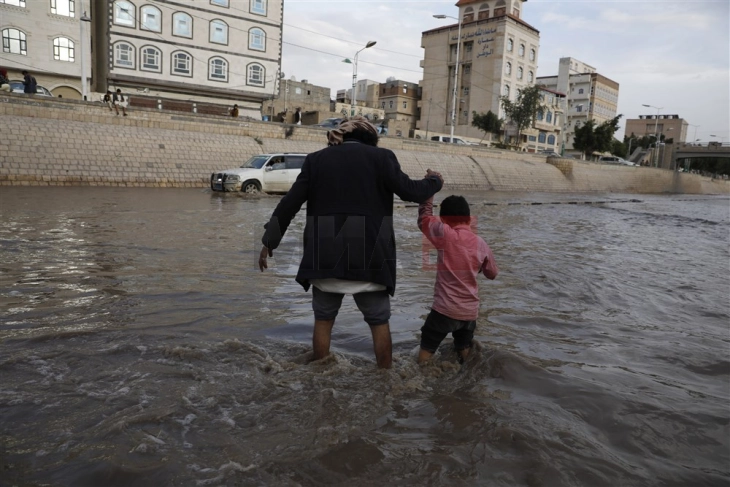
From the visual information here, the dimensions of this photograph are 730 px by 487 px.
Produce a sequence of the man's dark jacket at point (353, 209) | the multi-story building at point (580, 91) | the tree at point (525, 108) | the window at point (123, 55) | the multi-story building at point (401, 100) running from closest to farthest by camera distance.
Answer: the man's dark jacket at point (353, 209) → the window at point (123, 55) → the tree at point (525, 108) → the multi-story building at point (401, 100) → the multi-story building at point (580, 91)

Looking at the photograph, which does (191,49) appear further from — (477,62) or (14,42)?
(477,62)

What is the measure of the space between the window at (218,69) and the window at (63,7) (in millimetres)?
8919

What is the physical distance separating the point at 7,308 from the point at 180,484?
3.26m

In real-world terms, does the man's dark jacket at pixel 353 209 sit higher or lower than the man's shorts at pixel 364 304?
higher

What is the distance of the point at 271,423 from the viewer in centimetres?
279

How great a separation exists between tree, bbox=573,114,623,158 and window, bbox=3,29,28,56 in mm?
54495

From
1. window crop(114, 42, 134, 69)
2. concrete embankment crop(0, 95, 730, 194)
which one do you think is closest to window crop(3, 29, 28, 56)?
window crop(114, 42, 134, 69)

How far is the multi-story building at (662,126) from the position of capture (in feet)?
375

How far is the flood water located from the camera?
2.45 metres

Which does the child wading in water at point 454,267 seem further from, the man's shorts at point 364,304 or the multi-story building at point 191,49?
the multi-story building at point 191,49

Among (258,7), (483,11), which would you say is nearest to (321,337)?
(258,7)

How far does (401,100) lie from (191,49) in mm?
36176

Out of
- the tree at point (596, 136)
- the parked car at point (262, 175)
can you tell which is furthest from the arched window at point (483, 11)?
the parked car at point (262, 175)

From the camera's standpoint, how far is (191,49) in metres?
37.4
